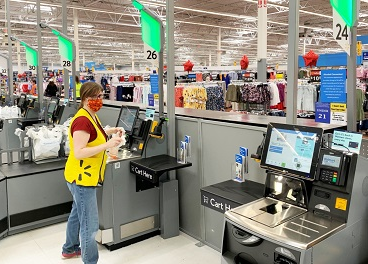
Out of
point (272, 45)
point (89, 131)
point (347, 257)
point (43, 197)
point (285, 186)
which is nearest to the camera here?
point (347, 257)

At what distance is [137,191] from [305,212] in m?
2.11

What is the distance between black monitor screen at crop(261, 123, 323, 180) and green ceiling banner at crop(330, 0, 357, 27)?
0.80 metres

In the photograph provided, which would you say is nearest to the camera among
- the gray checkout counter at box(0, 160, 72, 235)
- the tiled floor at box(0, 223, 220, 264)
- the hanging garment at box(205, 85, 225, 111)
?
the tiled floor at box(0, 223, 220, 264)

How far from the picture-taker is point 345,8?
2.40m

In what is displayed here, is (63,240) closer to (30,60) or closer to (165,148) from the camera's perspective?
(165,148)

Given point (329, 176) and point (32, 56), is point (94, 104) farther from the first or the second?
point (32, 56)

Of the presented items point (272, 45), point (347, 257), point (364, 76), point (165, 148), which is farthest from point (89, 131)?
point (272, 45)

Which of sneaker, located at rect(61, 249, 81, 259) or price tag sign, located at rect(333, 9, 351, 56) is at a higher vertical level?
price tag sign, located at rect(333, 9, 351, 56)

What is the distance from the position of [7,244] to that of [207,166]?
2301 mm

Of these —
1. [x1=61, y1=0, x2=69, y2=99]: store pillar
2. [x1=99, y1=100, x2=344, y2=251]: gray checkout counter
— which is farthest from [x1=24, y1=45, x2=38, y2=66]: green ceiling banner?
[x1=99, y1=100, x2=344, y2=251]: gray checkout counter

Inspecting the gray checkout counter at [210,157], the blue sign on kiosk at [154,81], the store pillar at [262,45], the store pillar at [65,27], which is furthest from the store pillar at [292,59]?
the store pillar at [262,45]

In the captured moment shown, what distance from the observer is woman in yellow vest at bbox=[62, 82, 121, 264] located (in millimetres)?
2889

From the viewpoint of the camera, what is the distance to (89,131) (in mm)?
2924

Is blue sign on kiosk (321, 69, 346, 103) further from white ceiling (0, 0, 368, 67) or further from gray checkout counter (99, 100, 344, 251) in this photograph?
white ceiling (0, 0, 368, 67)
